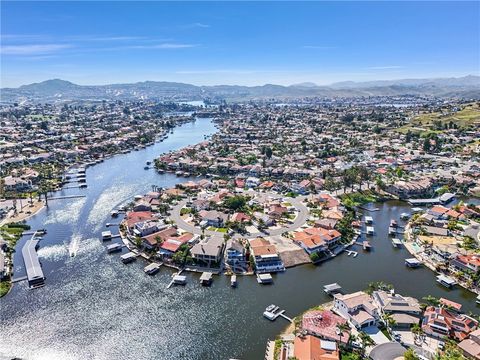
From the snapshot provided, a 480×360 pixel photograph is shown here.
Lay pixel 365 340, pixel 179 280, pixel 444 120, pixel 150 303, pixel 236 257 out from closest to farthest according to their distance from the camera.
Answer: pixel 365 340 → pixel 150 303 → pixel 179 280 → pixel 236 257 → pixel 444 120

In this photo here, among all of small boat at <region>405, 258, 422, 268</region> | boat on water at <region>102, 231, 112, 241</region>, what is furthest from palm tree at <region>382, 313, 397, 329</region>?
boat on water at <region>102, 231, 112, 241</region>

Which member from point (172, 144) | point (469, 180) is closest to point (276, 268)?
point (469, 180)

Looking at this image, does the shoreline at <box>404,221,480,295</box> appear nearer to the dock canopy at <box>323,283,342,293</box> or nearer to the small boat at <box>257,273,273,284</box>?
the dock canopy at <box>323,283,342,293</box>

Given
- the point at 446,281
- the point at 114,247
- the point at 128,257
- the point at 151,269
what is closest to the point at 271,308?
the point at 151,269

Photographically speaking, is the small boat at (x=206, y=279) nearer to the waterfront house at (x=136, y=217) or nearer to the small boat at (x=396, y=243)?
the waterfront house at (x=136, y=217)

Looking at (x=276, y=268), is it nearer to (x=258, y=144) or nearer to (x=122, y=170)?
(x=122, y=170)

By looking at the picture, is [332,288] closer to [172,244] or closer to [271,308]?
[271,308]

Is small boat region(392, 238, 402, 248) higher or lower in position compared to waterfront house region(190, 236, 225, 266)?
lower
